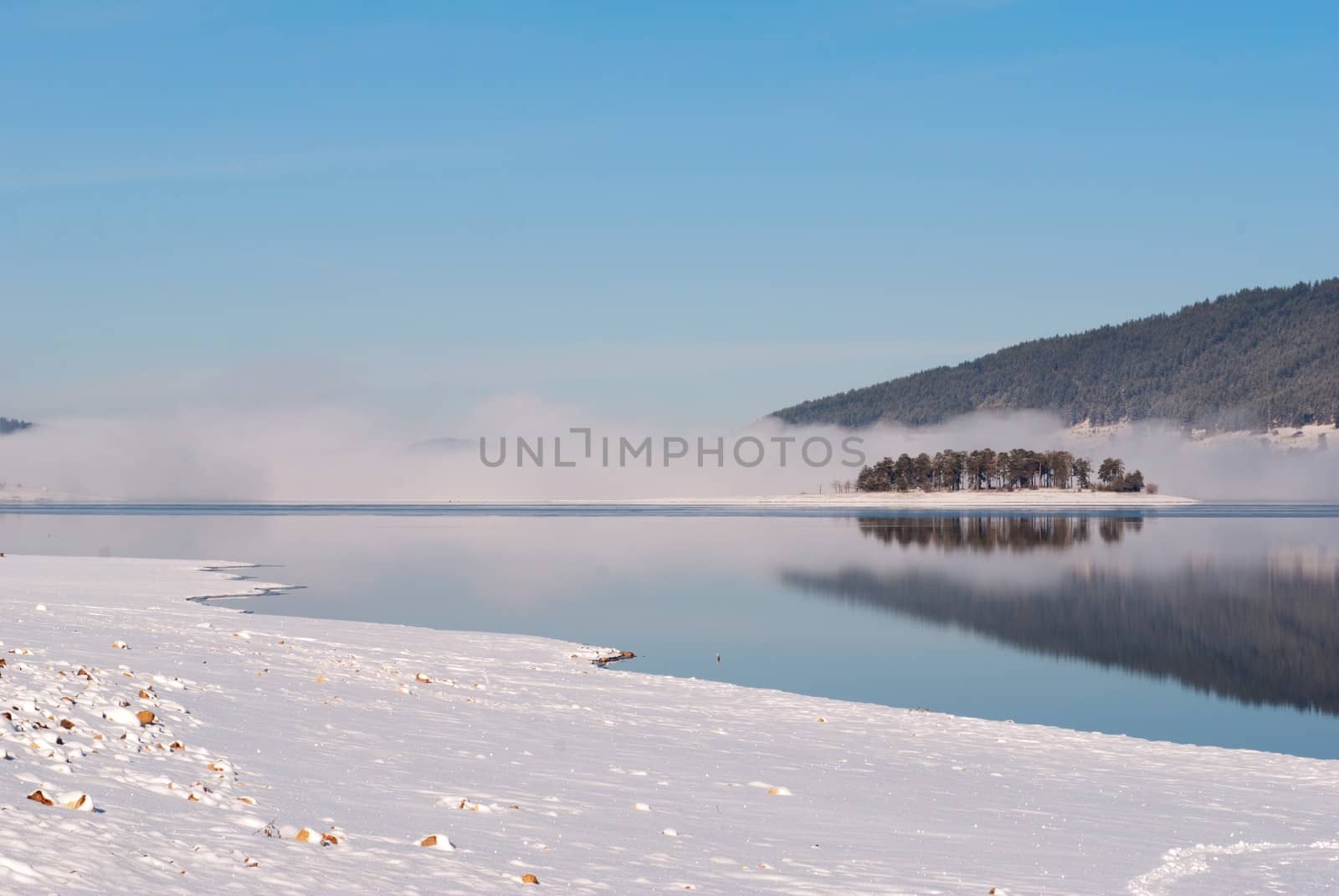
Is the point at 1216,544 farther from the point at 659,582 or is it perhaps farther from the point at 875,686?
the point at 875,686

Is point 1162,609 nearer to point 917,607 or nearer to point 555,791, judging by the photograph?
point 917,607

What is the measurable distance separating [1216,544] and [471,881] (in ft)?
351

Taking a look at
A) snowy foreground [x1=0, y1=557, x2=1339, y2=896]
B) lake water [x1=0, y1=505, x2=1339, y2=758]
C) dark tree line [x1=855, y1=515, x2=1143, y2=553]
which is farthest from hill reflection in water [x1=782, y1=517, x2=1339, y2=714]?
snowy foreground [x1=0, y1=557, x2=1339, y2=896]

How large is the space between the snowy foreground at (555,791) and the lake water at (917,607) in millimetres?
8132

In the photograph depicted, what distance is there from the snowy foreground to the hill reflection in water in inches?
614

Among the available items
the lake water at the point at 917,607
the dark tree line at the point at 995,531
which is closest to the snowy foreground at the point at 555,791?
the lake water at the point at 917,607

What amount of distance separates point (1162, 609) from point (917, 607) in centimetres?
1072

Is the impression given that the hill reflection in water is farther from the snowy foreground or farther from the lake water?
the snowy foreground

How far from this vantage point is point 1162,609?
55.8 meters

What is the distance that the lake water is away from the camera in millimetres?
33844

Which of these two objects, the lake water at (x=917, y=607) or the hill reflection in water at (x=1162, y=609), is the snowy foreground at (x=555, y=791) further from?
the hill reflection in water at (x=1162, y=609)

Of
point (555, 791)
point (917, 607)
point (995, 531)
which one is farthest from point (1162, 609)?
point (995, 531)

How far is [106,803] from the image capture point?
12.3 meters

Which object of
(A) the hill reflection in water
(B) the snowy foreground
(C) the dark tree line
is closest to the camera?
(B) the snowy foreground
